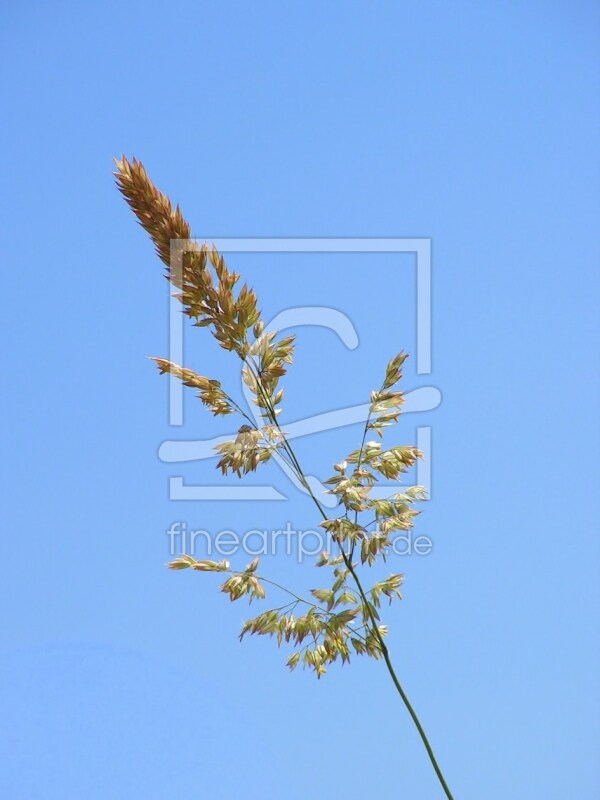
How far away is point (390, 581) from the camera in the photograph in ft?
5.57

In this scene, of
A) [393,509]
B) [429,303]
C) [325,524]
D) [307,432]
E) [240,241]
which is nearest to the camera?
[325,524]

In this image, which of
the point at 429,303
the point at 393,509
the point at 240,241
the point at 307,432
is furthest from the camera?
Result: the point at 240,241

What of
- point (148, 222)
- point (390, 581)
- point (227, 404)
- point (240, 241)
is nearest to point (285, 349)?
point (227, 404)

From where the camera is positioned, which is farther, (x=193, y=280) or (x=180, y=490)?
(x=180, y=490)

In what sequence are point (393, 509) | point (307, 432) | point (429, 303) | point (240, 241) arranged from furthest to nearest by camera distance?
1. point (240, 241)
2. point (429, 303)
3. point (307, 432)
4. point (393, 509)

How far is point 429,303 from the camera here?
198 inches

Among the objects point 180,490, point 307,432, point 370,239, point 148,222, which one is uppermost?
point 370,239

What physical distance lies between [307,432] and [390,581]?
2.58 meters

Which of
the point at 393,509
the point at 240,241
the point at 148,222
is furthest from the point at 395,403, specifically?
the point at 240,241

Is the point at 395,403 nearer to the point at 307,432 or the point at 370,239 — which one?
the point at 307,432

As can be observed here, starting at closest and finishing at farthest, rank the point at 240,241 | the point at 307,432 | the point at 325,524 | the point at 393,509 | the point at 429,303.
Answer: the point at 325,524, the point at 393,509, the point at 307,432, the point at 429,303, the point at 240,241

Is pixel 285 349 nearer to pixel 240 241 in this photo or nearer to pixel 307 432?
pixel 307 432

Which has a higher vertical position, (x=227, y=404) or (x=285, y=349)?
(x=285, y=349)

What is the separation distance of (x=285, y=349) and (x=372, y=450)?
28 cm
